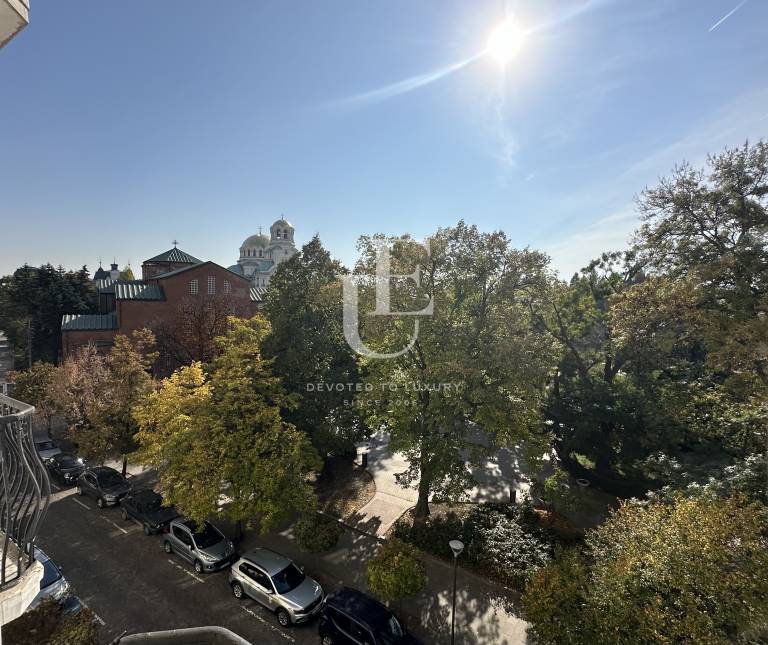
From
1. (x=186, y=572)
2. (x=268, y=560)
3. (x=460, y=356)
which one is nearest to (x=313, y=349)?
(x=460, y=356)

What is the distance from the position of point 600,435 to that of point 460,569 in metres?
9.64

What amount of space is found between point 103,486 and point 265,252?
72.1 meters

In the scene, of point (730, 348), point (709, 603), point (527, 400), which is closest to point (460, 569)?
point (527, 400)

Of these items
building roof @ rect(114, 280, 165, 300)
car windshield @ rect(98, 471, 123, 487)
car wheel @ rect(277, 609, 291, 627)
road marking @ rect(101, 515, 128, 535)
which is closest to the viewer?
car wheel @ rect(277, 609, 291, 627)

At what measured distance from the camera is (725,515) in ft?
23.7

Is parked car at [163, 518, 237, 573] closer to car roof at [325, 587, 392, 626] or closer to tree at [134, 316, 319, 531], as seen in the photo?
tree at [134, 316, 319, 531]

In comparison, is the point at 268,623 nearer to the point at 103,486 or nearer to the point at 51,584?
the point at 51,584

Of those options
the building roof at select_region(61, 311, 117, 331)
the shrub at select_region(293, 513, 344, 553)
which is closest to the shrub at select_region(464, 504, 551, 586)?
the shrub at select_region(293, 513, 344, 553)

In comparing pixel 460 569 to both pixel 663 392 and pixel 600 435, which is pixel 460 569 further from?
pixel 663 392

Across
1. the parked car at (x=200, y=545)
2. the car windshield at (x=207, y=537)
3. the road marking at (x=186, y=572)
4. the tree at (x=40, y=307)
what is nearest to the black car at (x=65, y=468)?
the parked car at (x=200, y=545)

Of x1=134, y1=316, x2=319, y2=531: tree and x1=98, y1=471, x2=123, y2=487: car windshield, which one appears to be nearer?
x1=134, y1=316, x2=319, y2=531: tree

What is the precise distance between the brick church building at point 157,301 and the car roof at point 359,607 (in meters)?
24.0

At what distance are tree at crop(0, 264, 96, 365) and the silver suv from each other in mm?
38584

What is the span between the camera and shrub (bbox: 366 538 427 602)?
32.9ft
